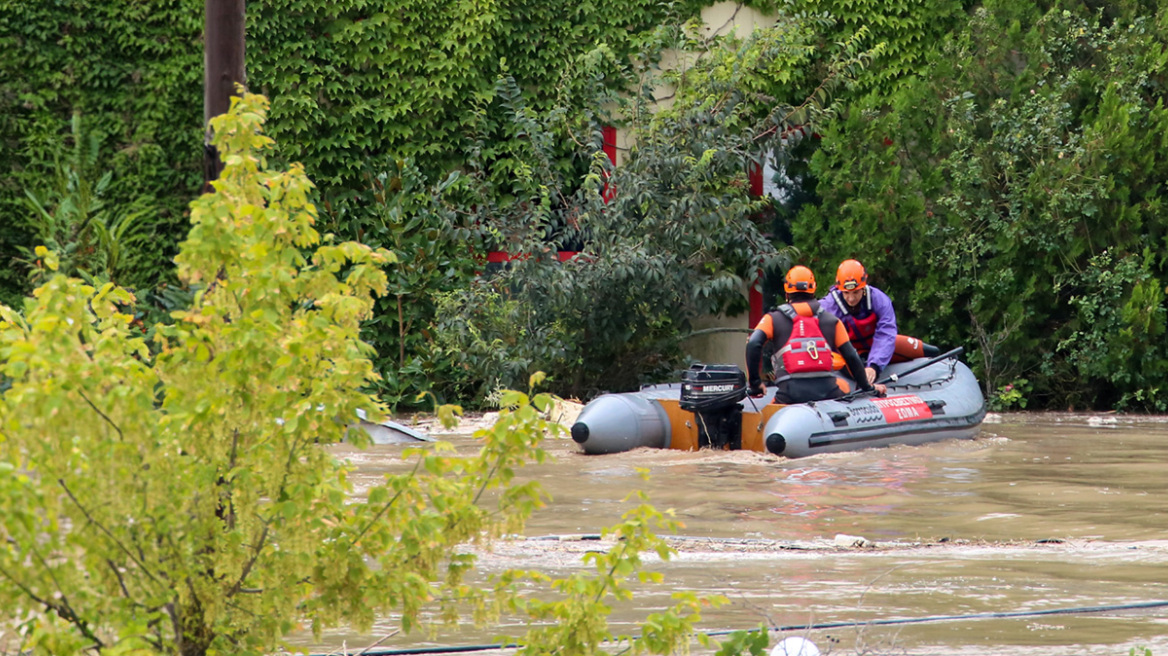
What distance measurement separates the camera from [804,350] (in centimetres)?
1166

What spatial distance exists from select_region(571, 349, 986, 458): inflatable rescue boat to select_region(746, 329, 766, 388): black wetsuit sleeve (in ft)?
0.72

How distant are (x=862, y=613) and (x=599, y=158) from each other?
9.89 metres

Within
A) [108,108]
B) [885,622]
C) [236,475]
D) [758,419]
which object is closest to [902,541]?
[885,622]

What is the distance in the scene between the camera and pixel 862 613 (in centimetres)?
530

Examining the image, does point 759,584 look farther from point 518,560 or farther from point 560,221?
point 560,221

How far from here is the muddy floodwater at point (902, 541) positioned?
199 inches

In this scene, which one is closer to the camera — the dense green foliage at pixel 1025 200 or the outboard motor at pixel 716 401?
the outboard motor at pixel 716 401

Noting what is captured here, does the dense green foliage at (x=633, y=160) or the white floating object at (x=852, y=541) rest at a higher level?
the dense green foliage at (x=633, y=160)

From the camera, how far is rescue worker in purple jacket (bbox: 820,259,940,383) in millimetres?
12758

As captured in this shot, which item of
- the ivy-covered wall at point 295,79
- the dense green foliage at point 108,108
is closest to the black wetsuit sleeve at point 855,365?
the ivy-covered wall at point 295,79

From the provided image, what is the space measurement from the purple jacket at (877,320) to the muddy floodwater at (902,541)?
1.08 meters

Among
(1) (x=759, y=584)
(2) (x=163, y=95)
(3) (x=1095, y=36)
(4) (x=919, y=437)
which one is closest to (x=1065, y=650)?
(1) (x=759, y=584)

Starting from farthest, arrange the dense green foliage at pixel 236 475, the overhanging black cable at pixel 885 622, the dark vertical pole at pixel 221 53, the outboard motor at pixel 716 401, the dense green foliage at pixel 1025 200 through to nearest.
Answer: the dense green foliage at pixel 1025 200 → the outboard motor at pixel 716 401 → the dark vertical pole at pixel 221 53 → the overhanging black cable at pixel 885 622 → the dense green foliage at pixel 236 475

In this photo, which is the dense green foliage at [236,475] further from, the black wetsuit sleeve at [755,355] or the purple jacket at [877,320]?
the purple jacket at [877,320]
